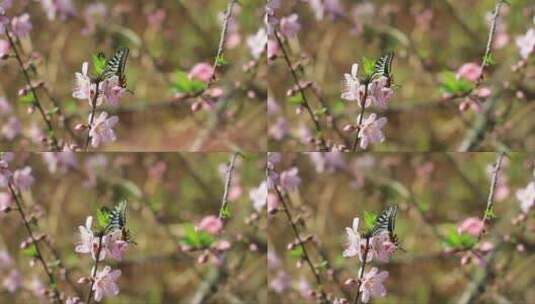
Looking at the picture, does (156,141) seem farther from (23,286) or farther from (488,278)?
(488,278)

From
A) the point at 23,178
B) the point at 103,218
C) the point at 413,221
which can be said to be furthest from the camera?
the point at 413,221

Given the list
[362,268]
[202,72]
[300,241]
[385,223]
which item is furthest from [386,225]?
[202,72]

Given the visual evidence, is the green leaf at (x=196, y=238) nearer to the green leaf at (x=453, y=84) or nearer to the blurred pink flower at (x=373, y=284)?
the blurred pink flower at (x=373, y=284)

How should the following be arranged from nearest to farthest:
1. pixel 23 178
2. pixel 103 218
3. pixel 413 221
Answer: pixel 103 218 < pixel 23 178 < pixel 413 221

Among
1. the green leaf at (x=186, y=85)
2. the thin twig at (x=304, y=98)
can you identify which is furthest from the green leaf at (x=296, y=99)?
the green leaf at (x=186, y=85)

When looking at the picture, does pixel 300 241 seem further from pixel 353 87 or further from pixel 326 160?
pixel 353 87

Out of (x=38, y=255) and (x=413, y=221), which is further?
(x=413, y=221)
